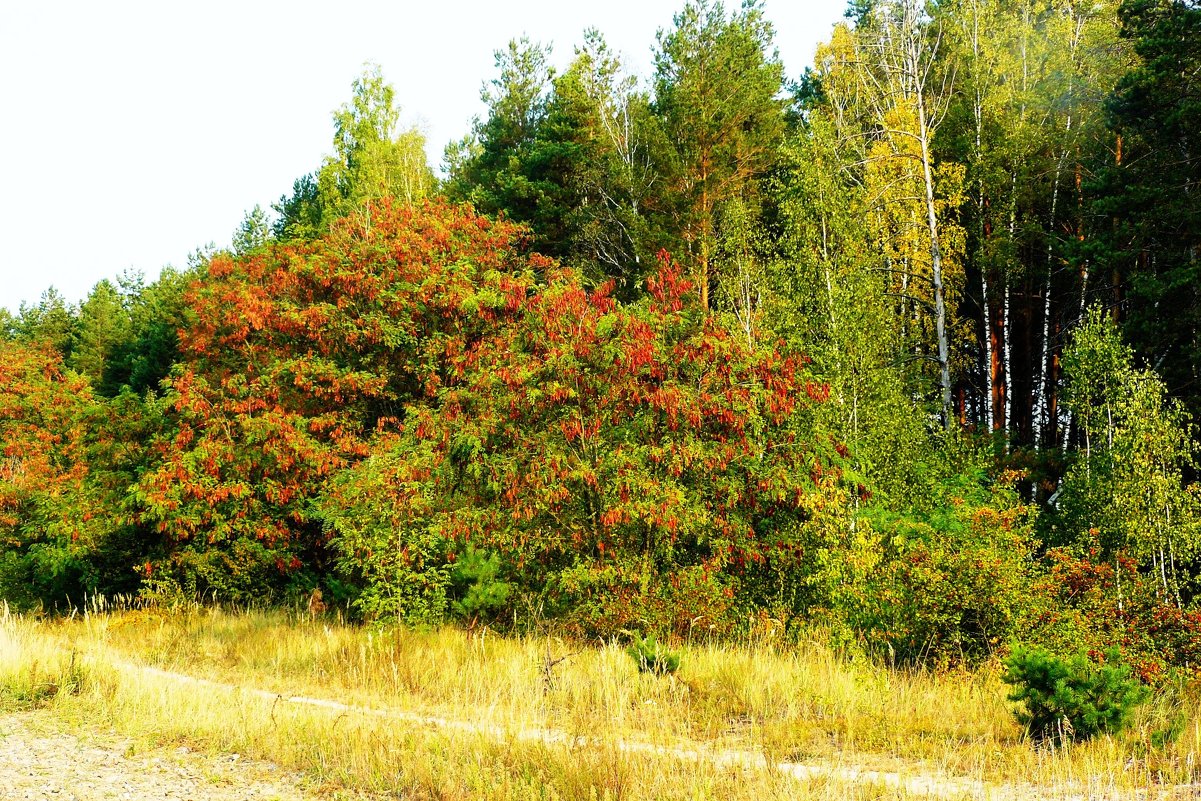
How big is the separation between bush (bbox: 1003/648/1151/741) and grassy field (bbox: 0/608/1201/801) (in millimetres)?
194

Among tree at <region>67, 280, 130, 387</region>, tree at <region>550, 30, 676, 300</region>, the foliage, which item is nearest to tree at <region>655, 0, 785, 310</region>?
tree at <region>550, 30, 676, 300</region>

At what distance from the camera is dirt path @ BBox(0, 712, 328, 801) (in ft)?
20.8

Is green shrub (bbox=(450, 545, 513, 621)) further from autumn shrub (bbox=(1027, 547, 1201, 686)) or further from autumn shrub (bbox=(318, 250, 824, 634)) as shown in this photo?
autumn shrub (bbox=(1027, 547, 1201, 686))

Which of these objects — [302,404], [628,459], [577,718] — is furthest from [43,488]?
[577,718]

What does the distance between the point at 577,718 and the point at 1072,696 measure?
12.2 ft

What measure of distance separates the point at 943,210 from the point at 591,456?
56.3 feet

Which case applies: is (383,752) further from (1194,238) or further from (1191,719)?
(1194,238)

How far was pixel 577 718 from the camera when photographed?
789 cm

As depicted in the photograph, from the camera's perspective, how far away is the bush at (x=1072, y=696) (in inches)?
269

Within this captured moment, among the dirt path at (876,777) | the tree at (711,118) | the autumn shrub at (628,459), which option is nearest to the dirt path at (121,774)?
the dirt path at (876,777)

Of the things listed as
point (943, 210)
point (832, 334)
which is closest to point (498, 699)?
point (832, 334)

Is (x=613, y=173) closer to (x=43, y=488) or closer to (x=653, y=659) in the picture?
(x=43, y=488)

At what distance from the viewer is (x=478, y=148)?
38.5 m

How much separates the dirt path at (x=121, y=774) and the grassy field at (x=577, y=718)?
23 centimetres
